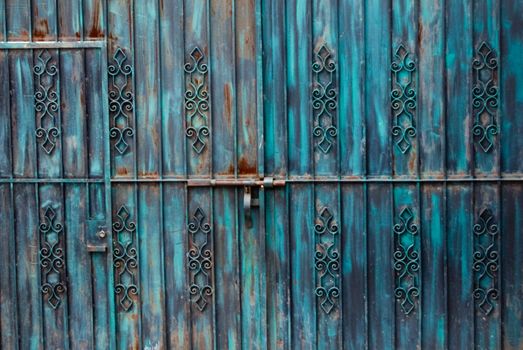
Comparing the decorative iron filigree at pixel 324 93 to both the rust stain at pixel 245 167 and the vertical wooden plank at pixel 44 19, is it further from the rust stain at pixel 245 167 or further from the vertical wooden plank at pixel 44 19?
the vertical wooden plank at pixel 44 19

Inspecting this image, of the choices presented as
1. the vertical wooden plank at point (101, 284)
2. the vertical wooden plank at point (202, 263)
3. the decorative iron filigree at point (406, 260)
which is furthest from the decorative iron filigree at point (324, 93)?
the vertical wooden plank at point (101, 284)

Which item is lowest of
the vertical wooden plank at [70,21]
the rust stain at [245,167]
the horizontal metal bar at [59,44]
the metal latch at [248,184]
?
the metal latch at [248,184]

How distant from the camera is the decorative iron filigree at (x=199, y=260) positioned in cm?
340

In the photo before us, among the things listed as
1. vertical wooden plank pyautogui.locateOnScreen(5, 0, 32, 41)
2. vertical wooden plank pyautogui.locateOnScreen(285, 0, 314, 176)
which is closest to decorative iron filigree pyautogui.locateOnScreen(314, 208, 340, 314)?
vertical wooden plank pyautogui.locateOnScreen(285, 0, 314, 176)

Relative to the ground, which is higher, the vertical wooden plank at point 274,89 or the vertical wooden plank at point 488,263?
the vertical wooden plank at point 274,89

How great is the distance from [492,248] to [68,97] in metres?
2.16

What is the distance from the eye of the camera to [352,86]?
10.9 ft

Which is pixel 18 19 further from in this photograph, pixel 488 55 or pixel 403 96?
pixel 488 55

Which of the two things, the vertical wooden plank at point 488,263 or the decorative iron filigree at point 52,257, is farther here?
the decorative iron filigree at point 52,257

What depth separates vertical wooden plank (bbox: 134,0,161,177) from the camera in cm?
338

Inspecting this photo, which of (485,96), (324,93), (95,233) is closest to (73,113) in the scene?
(95,233)

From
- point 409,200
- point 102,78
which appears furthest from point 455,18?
point 102,78

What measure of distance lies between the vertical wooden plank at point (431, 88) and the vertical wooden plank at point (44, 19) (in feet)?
5.80

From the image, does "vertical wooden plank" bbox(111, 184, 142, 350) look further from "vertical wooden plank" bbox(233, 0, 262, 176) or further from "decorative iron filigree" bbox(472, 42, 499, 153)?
"decorative iron filigree" bbox(472, 42, 499, 153)
